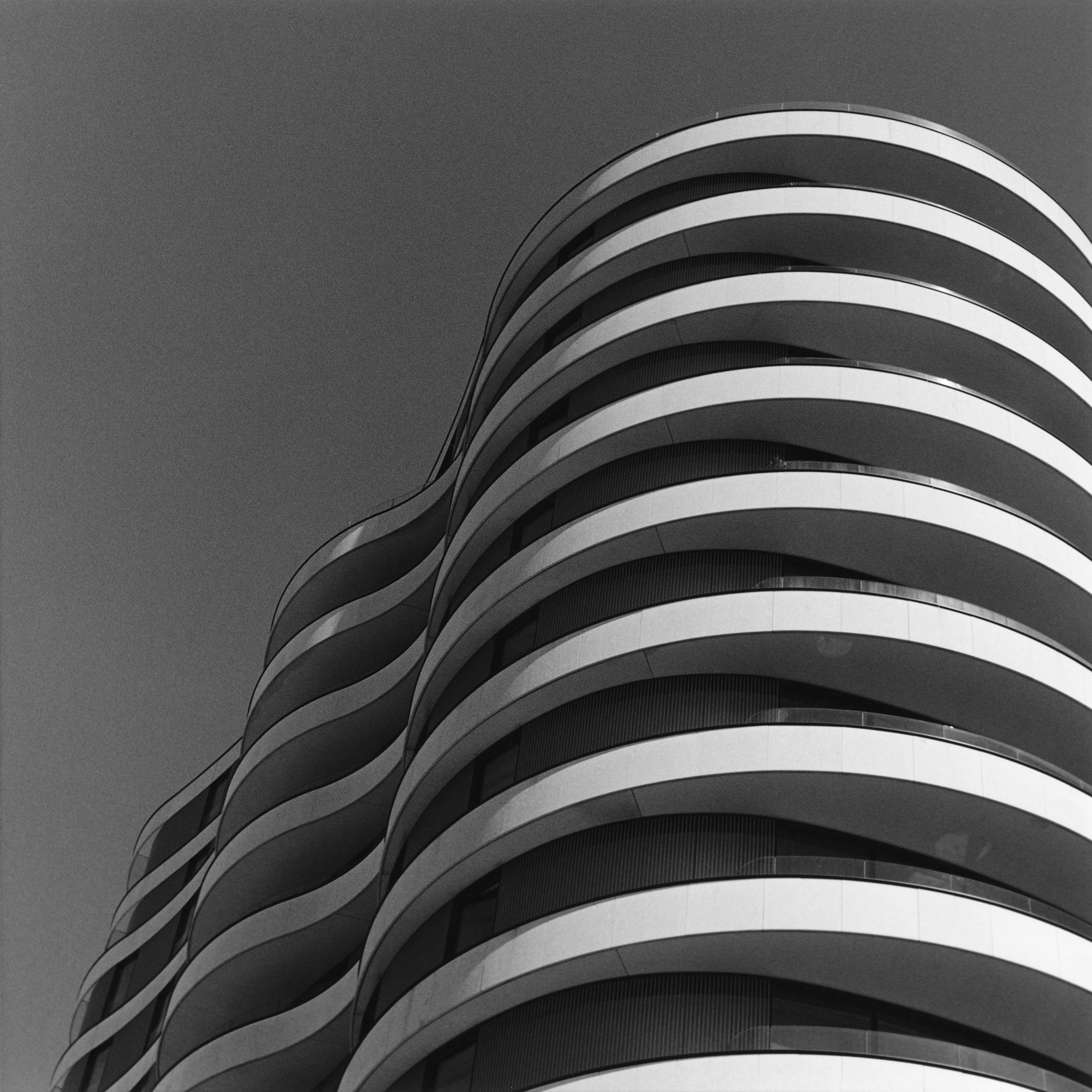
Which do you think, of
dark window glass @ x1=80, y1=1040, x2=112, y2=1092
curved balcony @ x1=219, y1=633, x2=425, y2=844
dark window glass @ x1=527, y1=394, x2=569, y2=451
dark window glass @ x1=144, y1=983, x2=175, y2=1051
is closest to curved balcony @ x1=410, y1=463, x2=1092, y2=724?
dark window glass @ x1=527, y1=394, x2=569, y2=451

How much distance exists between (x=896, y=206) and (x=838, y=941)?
65.8 feet

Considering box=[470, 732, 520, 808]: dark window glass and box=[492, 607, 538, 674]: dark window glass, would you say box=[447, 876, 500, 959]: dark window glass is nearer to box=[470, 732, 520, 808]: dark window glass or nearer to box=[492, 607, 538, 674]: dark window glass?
box=[470, 732, 520, 808]: dark window glass

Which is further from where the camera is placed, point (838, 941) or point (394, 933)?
point (394, 933)

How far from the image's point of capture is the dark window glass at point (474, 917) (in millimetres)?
27859

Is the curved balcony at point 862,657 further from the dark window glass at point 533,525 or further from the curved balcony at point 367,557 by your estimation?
the curved balcony at point 367,557

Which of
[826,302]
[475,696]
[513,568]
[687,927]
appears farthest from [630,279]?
[687,927]

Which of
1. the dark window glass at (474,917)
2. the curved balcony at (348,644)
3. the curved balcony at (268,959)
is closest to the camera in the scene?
the dark window glass at (474,917)

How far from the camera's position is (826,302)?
3384 cm

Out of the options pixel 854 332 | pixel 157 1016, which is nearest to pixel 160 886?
pixel 157 1016

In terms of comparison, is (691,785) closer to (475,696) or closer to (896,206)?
(475,696)

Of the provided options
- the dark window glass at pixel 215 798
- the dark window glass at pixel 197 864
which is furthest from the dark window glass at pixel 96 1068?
the dark window glass at pixel 215 798

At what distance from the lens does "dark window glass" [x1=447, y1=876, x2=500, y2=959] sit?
27.9 metres

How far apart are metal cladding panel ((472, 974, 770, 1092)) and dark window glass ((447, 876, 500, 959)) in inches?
85.6

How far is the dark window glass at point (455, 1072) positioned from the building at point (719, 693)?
0.32ft
